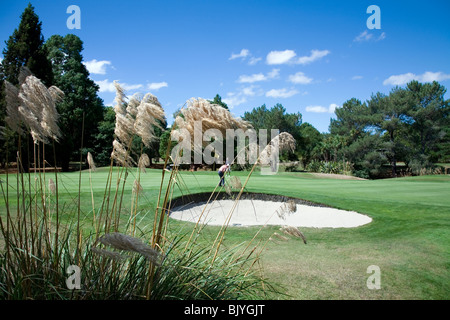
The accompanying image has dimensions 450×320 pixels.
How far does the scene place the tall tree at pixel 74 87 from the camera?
37750mm

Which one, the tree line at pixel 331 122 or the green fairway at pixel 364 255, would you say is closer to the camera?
the green fairway at pixel 364 255

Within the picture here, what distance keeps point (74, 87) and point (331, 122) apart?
160ft

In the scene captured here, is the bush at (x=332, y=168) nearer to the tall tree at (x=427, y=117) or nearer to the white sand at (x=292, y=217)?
the tall tree at (x=427, y=117)

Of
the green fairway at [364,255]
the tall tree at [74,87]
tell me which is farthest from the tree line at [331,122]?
the green fairway at [364,255]

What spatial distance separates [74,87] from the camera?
3906cm

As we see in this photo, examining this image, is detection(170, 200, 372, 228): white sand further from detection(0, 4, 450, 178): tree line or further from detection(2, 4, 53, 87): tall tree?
detection(2, 4, 53, 87): tall tree

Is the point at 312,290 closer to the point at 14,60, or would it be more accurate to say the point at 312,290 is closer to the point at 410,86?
the point at 14,60

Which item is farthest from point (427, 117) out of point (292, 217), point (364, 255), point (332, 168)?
point (364, 255)

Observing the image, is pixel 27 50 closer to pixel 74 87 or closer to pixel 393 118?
pixel 74 87

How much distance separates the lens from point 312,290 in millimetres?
4363

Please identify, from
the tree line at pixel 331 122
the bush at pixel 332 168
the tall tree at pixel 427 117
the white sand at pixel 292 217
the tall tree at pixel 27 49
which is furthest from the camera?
the tall tree at pixel 427 117

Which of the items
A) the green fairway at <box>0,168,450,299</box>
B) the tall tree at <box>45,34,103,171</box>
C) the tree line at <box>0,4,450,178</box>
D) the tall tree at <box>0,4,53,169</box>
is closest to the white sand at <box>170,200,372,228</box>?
the green fairway at <box>0,168,450,299</box>

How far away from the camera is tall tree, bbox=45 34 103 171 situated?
37.8 m
